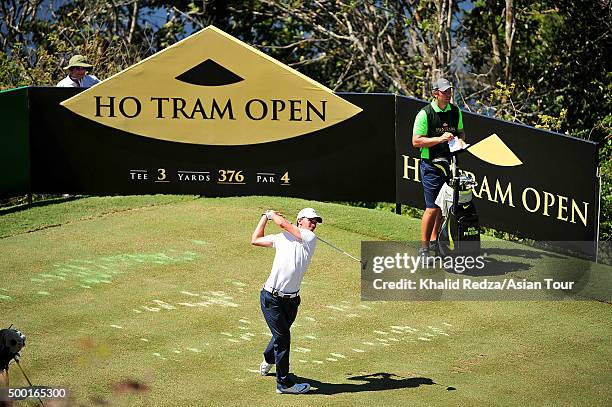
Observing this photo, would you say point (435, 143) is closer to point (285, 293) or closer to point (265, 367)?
point (285, 293)

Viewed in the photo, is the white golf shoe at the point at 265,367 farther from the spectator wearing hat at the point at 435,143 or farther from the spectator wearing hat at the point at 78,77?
the spectator wearing hat at the point at 78,77

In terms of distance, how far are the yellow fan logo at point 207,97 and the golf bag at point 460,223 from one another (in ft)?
10.6

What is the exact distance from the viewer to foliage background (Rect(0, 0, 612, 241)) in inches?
1010

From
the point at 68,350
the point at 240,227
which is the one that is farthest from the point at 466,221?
the point at 68,350

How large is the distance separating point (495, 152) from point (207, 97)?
4.29 m

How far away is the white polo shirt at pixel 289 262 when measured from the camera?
11.8 metres

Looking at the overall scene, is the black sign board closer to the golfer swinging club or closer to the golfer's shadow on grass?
the golfer's shadow on grass

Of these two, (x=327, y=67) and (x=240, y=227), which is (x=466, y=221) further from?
(x=327, y=67)

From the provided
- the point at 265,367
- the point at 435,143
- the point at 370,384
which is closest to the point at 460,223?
the point at 435,143

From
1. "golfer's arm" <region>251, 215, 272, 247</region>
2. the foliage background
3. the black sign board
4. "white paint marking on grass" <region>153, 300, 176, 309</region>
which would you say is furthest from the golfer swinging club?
the foliage background

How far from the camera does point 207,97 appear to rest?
18.2 meters

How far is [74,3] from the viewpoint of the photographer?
3128 centimetres

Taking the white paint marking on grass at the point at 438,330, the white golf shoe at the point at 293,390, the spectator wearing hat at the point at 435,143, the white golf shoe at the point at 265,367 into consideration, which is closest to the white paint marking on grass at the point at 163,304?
the white golf shoe at the point at 265,367

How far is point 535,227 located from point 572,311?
2.31 meters
